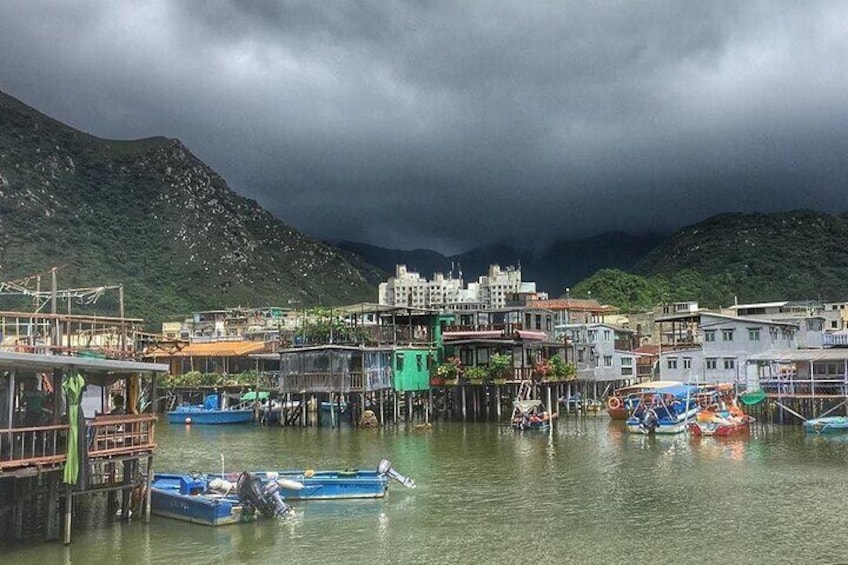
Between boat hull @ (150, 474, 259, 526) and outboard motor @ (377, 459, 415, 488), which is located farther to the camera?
outboard motor @ (377, 459, 415, 488)

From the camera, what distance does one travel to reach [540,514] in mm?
25609

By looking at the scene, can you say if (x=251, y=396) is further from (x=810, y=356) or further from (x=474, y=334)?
(x=810, y=356)

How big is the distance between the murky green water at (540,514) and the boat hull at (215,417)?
17.0 meters

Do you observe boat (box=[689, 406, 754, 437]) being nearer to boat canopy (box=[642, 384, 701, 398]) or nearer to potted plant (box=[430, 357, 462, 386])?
boat canopy (box=[642, 384, 701, 398])

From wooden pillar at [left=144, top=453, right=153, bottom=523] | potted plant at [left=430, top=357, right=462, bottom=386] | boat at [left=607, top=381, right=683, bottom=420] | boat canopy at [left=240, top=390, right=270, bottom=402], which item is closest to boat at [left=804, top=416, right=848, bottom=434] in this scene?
boat at [left=607, top=381, right=683, bottom=420]

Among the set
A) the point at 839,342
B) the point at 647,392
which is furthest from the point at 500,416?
the point at 839,342

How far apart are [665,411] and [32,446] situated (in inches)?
1537

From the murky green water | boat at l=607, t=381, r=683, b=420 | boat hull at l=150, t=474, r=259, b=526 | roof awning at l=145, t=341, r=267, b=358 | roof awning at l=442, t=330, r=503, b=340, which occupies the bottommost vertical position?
the murky green water

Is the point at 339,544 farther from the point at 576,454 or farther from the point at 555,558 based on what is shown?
the point at 576,454

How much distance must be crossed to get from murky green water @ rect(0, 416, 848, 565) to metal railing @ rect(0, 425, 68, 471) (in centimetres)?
252

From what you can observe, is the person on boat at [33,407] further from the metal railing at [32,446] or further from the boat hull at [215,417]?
the boat hull at [215,417]

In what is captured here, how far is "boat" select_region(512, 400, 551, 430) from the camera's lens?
50.8m

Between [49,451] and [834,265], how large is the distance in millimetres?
125935

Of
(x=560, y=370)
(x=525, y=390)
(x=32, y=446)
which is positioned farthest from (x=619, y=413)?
(x=32, y=446)
